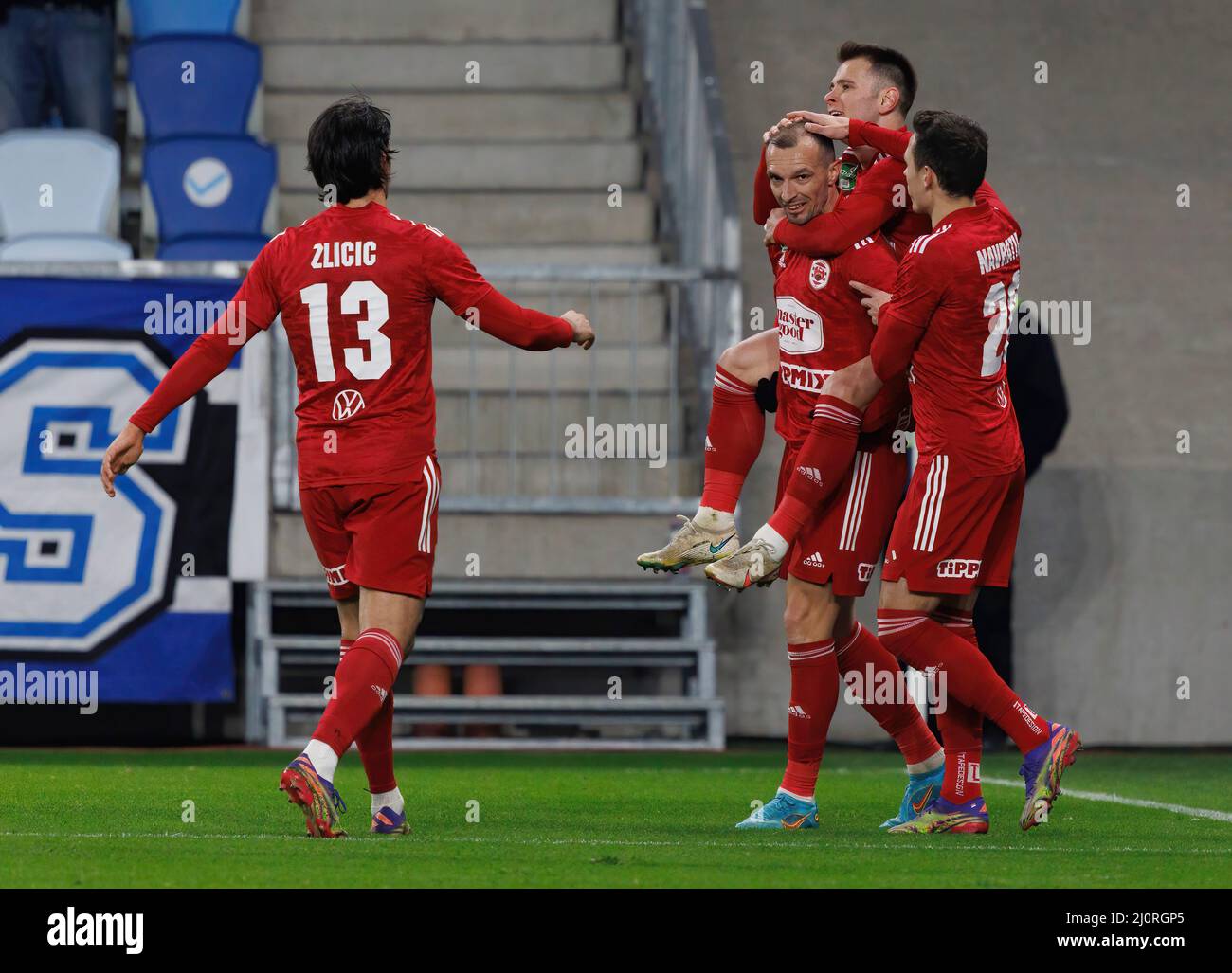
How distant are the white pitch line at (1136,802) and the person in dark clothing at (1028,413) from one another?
171 centimetres

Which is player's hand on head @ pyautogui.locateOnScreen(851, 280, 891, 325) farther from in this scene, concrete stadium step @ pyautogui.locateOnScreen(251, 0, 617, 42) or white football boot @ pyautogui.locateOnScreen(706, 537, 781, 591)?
concrete stadium step @ pyautogui.locateOnScreen(251, 0, 617, 42)

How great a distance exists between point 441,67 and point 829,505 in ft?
24.3

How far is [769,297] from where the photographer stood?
11.3 meters

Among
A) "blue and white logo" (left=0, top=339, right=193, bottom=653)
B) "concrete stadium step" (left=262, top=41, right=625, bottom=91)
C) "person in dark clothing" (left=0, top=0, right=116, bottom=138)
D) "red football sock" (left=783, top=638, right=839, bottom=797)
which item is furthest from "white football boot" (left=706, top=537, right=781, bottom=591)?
"person in dark clothing" (left=0, top=0, right=116, bottom=138)

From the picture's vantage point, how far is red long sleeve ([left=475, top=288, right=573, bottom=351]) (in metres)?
5.47

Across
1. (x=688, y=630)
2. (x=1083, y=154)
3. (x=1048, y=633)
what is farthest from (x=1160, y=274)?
(x=688, y=630)

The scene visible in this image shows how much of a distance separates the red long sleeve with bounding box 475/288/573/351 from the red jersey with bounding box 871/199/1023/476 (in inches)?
36.2

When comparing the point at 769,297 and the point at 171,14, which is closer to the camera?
the point at 769,297

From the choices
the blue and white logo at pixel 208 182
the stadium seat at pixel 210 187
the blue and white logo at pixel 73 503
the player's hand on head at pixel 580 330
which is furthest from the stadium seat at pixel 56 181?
the player's hand on head at pixel 580 330

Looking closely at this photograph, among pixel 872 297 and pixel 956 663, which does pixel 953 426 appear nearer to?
pixel 872 297

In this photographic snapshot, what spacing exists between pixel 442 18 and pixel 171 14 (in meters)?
1.71

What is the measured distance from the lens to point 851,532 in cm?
600
